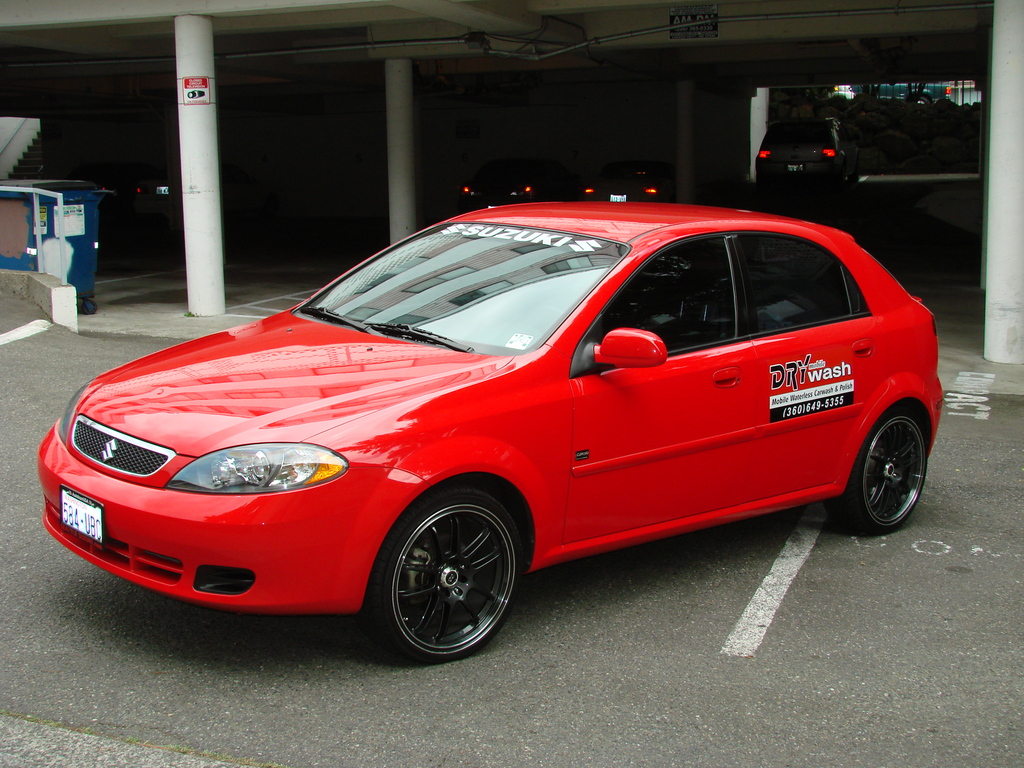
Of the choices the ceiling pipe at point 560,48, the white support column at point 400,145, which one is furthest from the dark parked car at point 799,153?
the white support column at point 400,145

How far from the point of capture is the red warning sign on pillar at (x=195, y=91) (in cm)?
1238

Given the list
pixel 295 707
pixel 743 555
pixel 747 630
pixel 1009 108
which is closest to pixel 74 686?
pixel 295 707

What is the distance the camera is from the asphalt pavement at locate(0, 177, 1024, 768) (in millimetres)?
3162

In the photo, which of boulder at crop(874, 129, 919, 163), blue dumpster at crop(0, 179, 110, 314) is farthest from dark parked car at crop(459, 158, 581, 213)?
boulder at crop(874, 129, 919, 163)

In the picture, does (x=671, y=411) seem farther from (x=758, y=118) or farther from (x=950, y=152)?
(x=950, y=152)

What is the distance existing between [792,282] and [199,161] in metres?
9.33

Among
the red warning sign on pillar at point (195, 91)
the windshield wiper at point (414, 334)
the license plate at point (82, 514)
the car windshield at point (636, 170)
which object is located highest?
the red warning sign on pillar at point (195, 91)

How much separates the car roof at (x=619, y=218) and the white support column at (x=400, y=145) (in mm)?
13185

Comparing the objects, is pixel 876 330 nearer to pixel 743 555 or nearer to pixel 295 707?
pixel 743 555

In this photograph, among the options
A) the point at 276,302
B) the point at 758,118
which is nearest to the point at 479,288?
the point at 276,302

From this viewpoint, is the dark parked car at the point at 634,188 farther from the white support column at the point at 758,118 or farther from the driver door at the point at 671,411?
the driver door at the point at 671,411

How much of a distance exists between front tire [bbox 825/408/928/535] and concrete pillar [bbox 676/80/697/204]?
2079cm

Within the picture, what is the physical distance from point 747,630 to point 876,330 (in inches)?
65.6

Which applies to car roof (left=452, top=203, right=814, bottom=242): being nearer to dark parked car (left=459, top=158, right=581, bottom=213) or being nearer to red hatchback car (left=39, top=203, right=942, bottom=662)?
red hatchback car (left=39, top=203, right=942, bottom=662)
